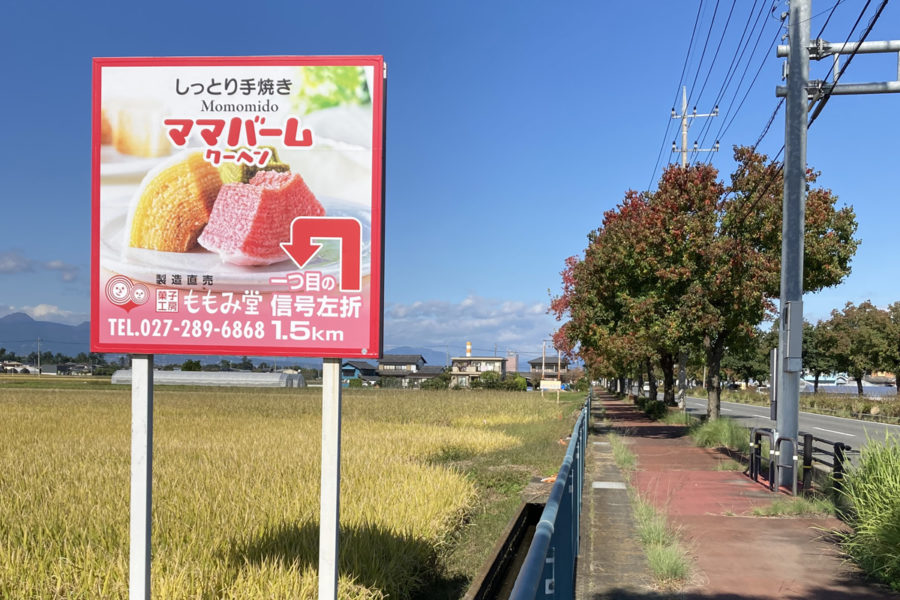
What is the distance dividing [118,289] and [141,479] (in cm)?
108

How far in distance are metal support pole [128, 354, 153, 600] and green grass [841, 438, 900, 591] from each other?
6.02 m

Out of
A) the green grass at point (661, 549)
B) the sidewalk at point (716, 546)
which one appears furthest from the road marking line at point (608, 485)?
the green grass at point (661, 549)

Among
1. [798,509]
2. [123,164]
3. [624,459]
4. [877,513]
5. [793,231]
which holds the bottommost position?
[624,459]

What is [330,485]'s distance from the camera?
14.5 feet

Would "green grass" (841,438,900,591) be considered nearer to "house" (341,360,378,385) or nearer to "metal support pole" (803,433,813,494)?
"metal support pole" (803,433,813,494)

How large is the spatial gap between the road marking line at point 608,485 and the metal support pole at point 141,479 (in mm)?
9097

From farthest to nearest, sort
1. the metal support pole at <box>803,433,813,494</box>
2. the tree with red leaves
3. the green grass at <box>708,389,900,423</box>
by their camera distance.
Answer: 1. the green grass at <box>708,389,900,423</box>
2. the tree with red leaves
3. the metal support pole at <box>803,433,813,494</box>

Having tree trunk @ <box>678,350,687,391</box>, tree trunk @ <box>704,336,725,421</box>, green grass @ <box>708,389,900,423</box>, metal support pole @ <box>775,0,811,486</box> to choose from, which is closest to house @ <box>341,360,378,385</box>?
green grass @ <box>708,389,900,423</box>

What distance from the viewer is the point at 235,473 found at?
1220cm

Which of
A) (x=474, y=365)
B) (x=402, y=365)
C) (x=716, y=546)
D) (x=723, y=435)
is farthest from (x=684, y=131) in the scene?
(x=402, y=365)

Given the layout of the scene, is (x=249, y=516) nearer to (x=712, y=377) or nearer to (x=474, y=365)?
(x=712, y=377)

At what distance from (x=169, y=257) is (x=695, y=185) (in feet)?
65.0

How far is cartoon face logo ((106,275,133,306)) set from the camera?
4.39 metres

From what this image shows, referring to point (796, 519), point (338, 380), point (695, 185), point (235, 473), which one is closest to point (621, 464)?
point (796, 519)
